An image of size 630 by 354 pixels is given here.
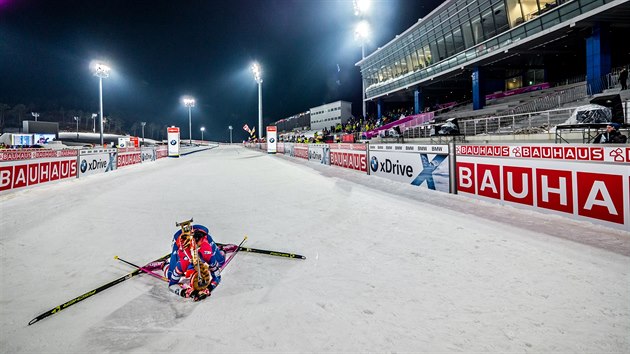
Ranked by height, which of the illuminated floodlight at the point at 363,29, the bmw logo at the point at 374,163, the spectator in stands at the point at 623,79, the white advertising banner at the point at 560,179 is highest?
the illuminated floodlight at the point at 363,29

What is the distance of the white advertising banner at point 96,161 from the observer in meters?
13.4

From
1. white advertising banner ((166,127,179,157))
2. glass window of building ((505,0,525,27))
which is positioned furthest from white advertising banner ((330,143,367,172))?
white advertising banner ((166,127,179,157))

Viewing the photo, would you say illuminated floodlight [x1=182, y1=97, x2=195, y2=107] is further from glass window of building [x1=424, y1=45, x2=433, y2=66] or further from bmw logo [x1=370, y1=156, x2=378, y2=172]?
bmw logo [x1=370, y1=156, x2=378, y2=172]

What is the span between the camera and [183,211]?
22.1 feet

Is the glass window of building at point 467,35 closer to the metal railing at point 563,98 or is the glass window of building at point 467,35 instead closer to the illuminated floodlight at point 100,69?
the metal railing at point 563,98

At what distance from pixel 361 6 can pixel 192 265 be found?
3320 cm

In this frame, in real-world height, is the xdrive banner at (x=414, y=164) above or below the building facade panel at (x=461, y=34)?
below

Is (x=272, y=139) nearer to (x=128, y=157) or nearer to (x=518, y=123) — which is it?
(x=128, y=157)

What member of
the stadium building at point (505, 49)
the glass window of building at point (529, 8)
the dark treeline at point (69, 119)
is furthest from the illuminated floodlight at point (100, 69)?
the dark treeline at point (69, 119)

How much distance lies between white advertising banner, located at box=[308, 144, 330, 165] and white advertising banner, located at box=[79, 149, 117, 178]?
11830mm

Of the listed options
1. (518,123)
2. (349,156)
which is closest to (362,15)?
(518,123)

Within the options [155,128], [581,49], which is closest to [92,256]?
[581,49]

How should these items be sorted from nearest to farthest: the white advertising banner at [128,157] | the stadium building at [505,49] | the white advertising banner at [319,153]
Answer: the white advertising banner at [128,157] → the white advertising banner at [319,153] → the stadium building at [505,49]

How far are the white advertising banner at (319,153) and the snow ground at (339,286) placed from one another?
12.3 meters
